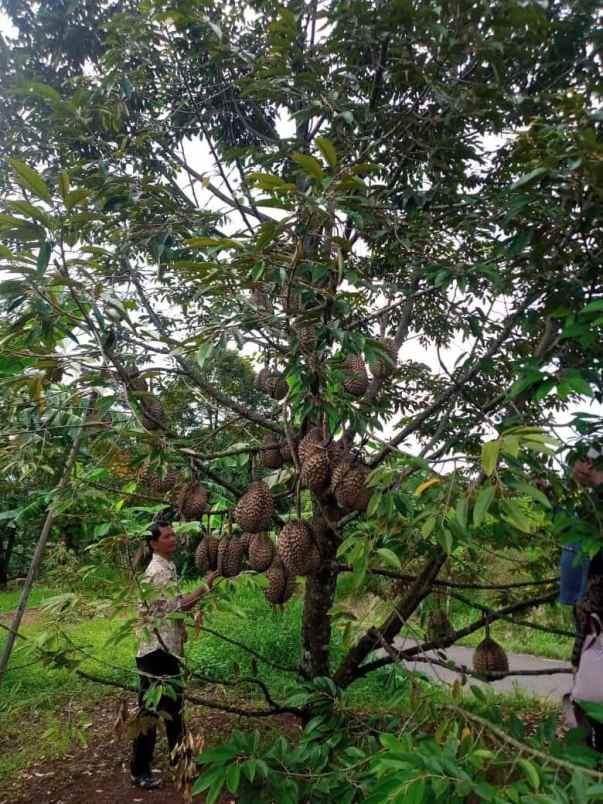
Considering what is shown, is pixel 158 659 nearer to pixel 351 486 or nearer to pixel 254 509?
pixel 254 509

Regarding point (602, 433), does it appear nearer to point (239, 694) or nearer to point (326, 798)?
point (326, 798)

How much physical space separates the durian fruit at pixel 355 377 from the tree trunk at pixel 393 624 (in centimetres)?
55

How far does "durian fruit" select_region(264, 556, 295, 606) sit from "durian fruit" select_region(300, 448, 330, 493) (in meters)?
0.28

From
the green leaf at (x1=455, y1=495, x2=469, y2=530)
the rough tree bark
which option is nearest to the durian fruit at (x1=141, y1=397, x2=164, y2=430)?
the green leaf at (x1=455, y1=495, x2=469, y2=530)

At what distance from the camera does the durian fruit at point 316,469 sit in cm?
165

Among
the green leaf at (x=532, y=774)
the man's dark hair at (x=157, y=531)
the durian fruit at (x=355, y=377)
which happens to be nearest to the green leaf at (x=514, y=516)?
the green leaf at (x=532, y=774)

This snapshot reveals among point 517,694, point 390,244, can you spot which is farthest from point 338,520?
point 517,694

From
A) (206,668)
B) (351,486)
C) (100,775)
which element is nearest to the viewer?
(351,486)

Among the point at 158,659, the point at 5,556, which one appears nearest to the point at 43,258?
the point at 158,659

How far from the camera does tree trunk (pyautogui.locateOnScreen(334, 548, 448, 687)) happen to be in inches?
79.9

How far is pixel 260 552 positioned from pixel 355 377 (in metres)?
0.62

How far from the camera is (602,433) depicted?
1530 millimetres

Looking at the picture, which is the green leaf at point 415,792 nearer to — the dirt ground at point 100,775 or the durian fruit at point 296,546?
A: the durian fruit at point 296,546

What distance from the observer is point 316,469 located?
64.9 inches
